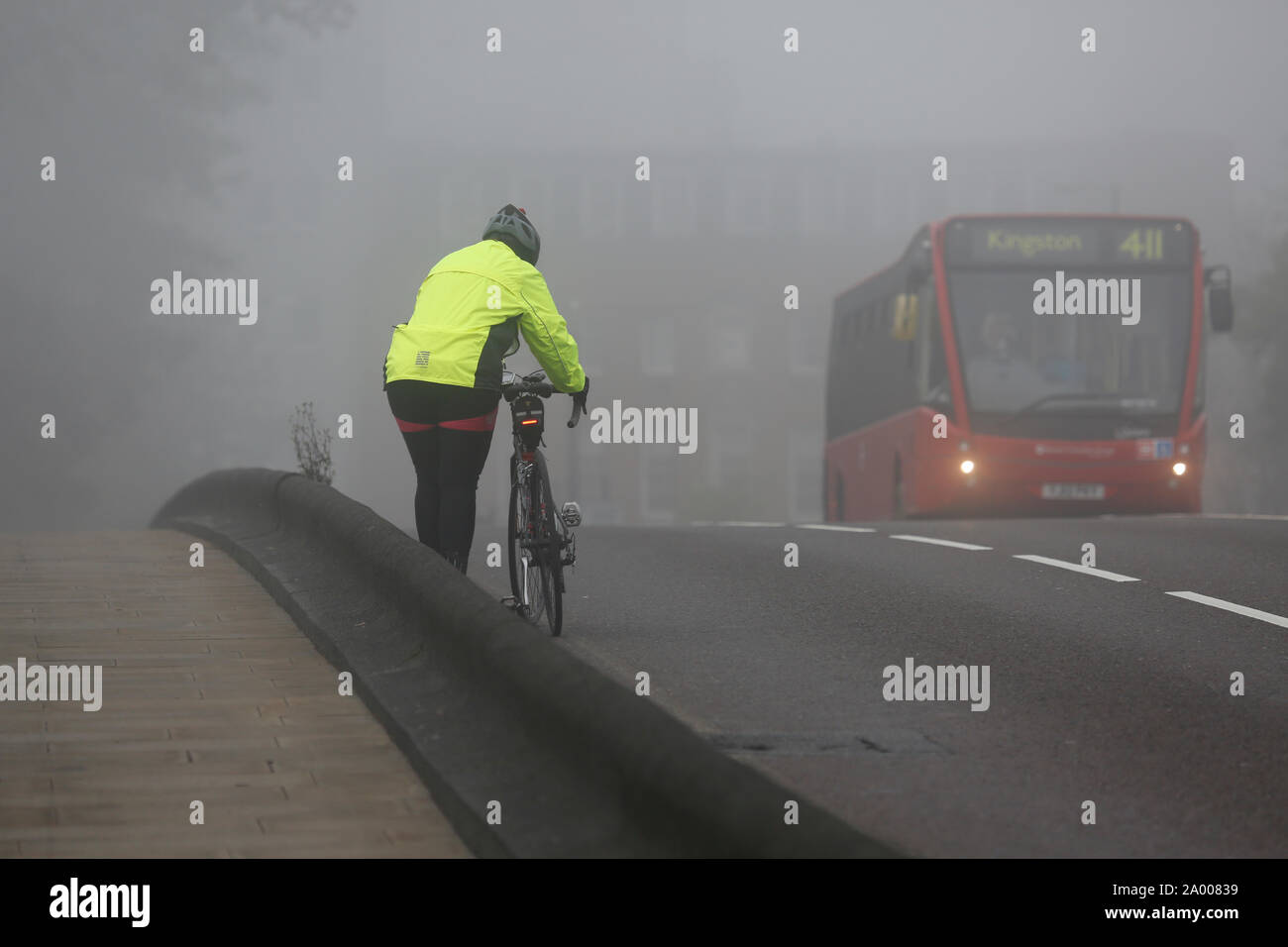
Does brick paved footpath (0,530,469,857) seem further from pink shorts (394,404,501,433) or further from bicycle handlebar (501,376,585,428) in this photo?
bicycle handlebar (501,376,585,428)

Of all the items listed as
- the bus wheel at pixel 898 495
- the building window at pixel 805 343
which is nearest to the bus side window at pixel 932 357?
the bus wheel at pixel 898 495

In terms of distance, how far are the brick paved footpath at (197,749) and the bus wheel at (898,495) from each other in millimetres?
14479

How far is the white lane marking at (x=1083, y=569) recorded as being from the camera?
1111cm

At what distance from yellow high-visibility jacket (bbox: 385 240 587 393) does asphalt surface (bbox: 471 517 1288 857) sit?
1.38 meters

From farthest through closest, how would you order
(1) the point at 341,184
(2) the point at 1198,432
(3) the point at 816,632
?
(1) the point at 341,184 < (2) the point at 1198,432 < (3) the point at 816,632

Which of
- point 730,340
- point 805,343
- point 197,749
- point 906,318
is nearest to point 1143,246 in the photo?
point 906,318

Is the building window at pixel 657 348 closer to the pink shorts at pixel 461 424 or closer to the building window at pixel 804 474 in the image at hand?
the building window at pixel 804 474

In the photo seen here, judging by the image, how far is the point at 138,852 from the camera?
4.59 metres

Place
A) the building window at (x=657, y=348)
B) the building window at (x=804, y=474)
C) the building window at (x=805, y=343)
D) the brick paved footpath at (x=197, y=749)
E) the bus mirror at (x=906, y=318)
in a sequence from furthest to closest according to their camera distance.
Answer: the building window at (x=657, y=348)
the building window at (x=805, y=343)
the building window at (x=804, y=474)
the bus mirror at (x=906, y=318)
the brick paved footpath at (x=197, y=749)

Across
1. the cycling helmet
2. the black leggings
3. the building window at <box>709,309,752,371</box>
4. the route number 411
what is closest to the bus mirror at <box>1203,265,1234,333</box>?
the route number 411

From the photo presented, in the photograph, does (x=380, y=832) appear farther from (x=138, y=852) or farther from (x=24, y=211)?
(x=24, y=211)

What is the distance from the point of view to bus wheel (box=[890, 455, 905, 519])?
22828mm
